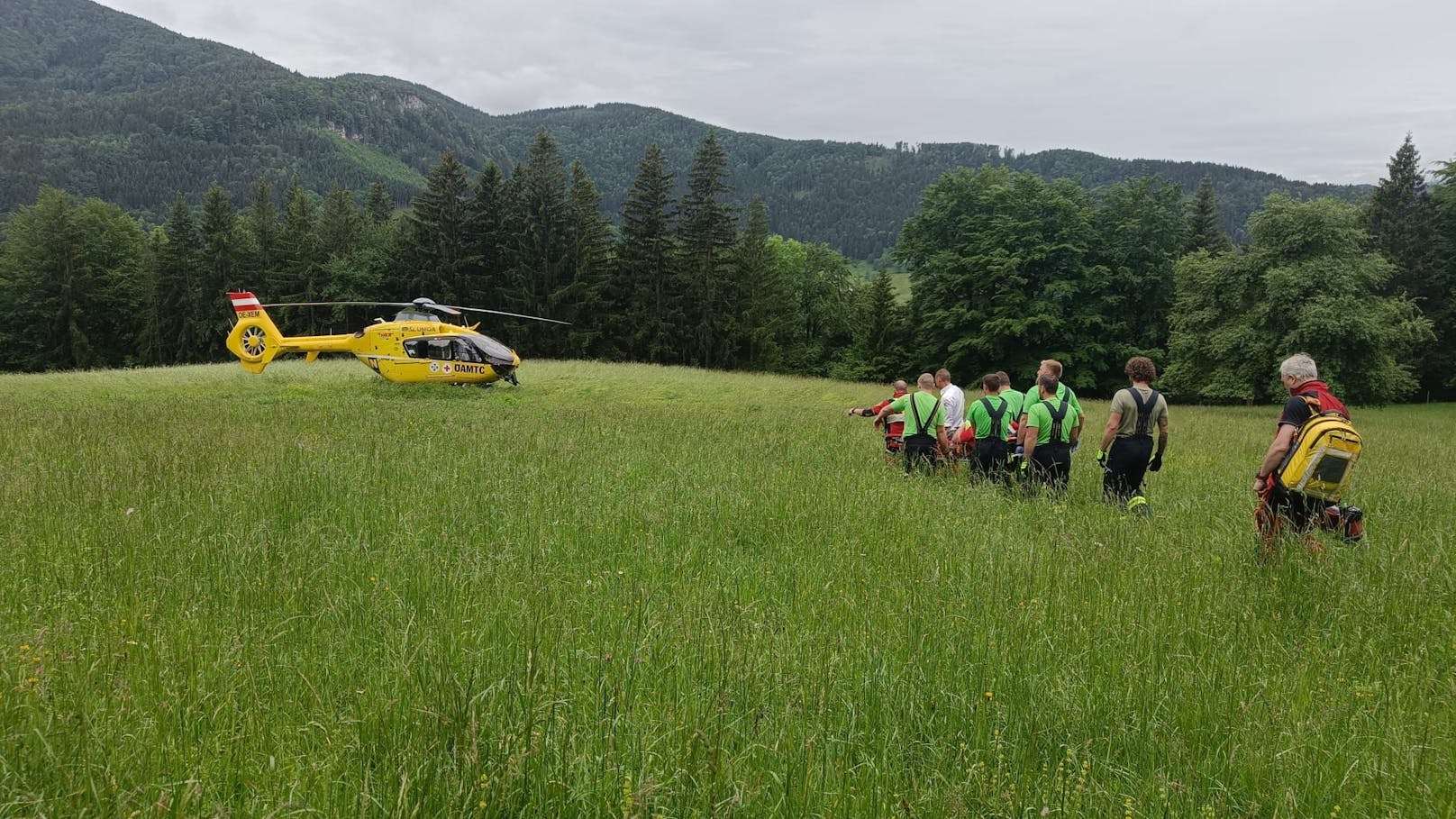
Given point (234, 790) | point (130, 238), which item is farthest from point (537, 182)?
point (234, 790)

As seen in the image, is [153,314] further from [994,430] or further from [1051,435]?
[1051,435]

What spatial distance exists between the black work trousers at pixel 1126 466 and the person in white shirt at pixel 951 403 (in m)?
2.54

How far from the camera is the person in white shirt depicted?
10117 millimetres

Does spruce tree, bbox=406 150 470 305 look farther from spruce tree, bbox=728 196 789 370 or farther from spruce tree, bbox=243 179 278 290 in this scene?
spruce tree, bbox=728 196 789 370

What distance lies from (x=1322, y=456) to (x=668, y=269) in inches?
1699

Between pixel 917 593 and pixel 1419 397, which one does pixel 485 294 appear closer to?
pixel 917 593

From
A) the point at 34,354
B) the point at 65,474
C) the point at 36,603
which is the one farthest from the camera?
the point at 34,354

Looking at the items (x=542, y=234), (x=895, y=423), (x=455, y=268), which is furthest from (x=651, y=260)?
(x=895, y=423)

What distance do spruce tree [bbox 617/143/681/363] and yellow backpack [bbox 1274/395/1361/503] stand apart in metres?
41.1

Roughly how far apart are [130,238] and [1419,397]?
96.5 m

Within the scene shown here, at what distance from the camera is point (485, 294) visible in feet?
154

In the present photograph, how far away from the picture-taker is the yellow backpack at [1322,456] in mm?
5215

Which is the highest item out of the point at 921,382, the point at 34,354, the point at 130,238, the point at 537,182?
the point at 537,182

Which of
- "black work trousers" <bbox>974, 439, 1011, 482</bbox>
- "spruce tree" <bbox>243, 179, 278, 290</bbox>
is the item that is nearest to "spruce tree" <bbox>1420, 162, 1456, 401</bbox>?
"black work trousers" <bbox>974, 439, 1011, 482</bbox>
